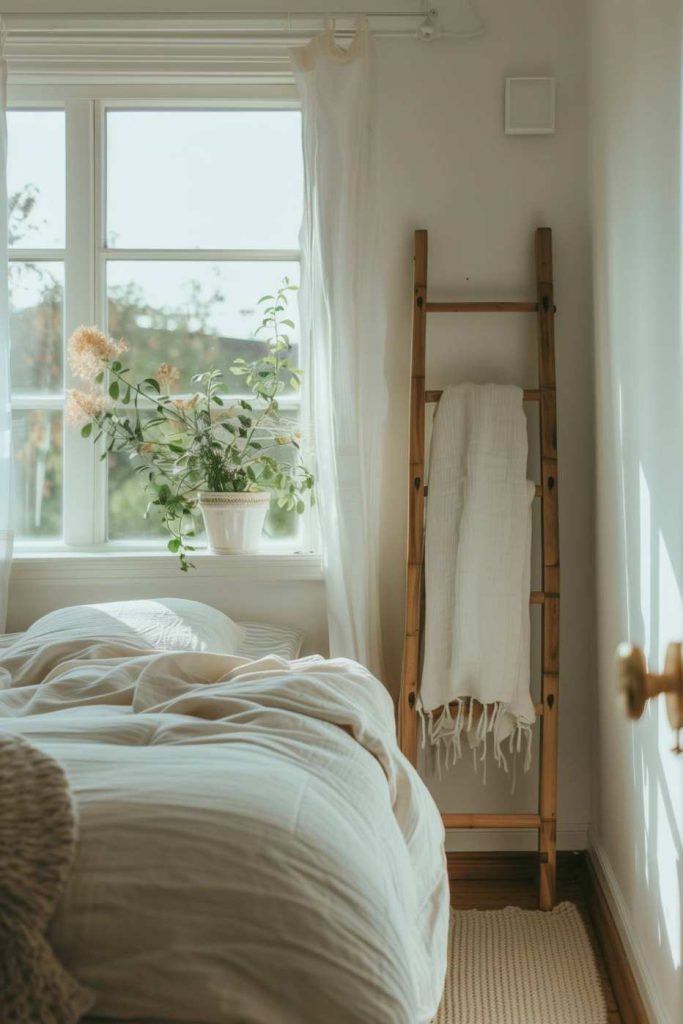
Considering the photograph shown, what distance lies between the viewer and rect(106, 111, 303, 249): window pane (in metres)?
2.96

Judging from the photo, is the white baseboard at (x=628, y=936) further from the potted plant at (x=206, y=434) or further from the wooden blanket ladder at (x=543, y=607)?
the potted plant at (x=206, y=434)

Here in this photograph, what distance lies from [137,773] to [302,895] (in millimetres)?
270

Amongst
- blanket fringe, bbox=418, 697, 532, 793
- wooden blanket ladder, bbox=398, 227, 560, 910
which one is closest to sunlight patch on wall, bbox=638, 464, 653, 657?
wooden blanket ladder, bbox=398, 227, 560, 910

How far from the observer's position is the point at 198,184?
9.78 feet

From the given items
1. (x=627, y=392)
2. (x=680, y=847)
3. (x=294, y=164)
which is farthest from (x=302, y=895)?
(x=294, y=164)

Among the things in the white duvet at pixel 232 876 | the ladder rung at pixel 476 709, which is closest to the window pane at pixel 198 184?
the ladder rung at pixel 476 709

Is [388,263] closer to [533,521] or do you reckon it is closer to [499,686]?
[533,521]

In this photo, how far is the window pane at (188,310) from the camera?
2.97 metres

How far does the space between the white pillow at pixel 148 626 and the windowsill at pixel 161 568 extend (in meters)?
0.31

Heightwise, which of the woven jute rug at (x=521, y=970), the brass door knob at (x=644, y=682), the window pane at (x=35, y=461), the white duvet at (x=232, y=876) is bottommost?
the woven jute rug at (x=521, y=970)

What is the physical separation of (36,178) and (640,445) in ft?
6.37

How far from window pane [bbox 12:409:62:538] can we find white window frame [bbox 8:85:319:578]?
0.12 ft

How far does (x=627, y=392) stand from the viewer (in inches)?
86.7

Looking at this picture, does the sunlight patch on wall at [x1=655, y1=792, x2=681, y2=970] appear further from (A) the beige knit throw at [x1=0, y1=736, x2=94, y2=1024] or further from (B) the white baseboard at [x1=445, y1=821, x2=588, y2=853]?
(A) the beige knit throw at [x1=0, y1=736, x2=94, y2=1024]
